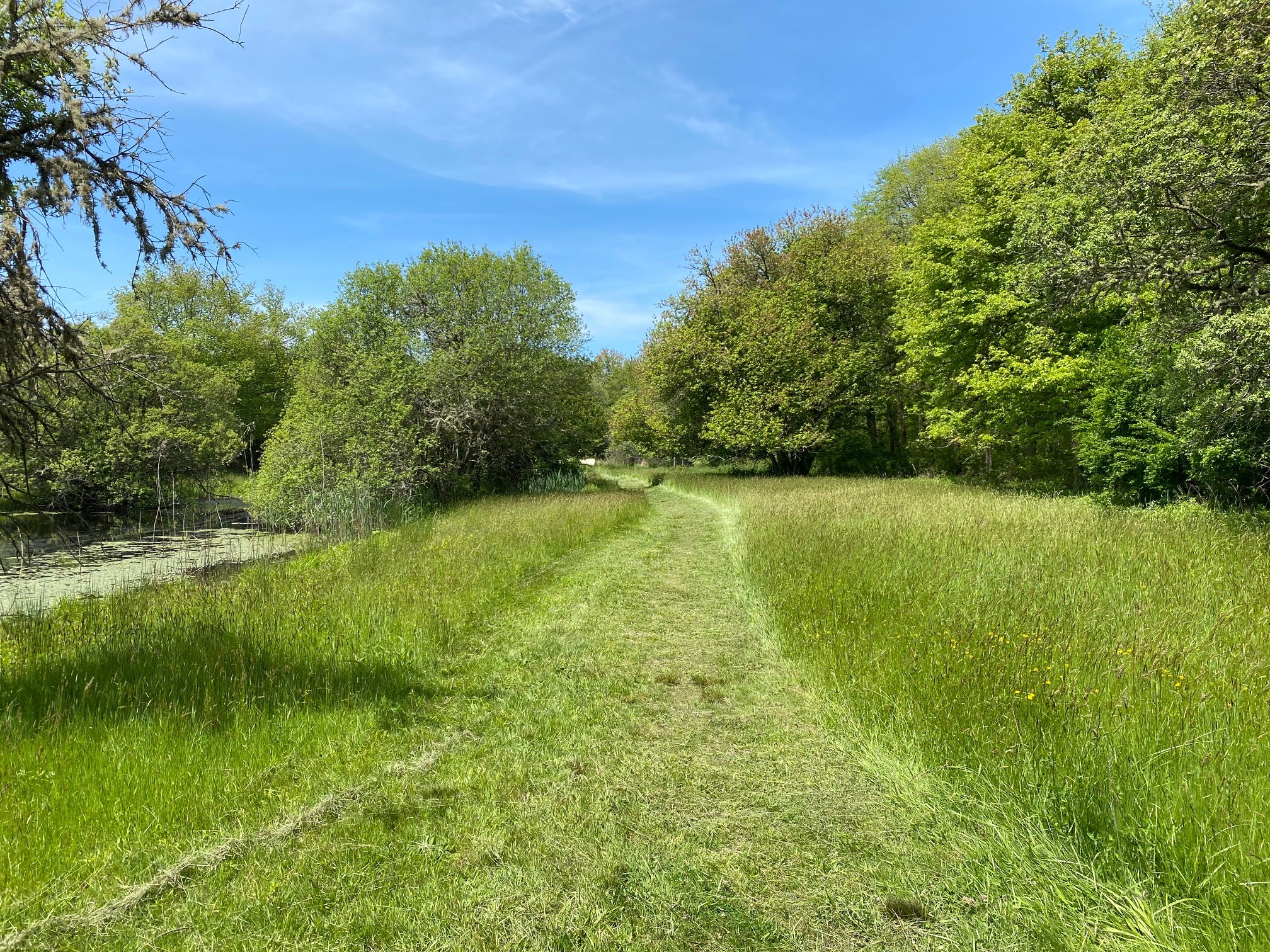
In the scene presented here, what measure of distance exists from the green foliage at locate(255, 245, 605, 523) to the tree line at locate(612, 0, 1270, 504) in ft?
26.0

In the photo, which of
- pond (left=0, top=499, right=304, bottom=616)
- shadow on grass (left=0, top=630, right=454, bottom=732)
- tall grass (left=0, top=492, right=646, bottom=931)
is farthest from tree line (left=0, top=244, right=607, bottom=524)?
shadow on grass (left=0, top=630, right=454, bottom=732)

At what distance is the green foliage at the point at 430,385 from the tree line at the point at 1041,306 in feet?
26.0

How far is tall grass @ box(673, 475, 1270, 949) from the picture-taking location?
244 cm

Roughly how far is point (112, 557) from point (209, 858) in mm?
14164

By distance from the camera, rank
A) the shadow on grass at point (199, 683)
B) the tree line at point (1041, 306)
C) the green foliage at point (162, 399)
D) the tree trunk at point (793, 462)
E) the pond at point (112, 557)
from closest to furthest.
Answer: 1. the shadow on grass at point (199, 683)
2. the green foliage at point (162, 399)
3. the tree line at point (1041, 306)
4. the pond at point (112, 557)
5. the tree trunk at point (793, 462)

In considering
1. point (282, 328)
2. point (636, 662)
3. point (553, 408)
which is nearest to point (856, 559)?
point (636, 662)

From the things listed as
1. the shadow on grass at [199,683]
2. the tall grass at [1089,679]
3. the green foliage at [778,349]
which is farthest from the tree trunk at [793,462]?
the shadow on grass at [199,683]

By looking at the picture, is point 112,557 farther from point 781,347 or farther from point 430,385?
point 781,347

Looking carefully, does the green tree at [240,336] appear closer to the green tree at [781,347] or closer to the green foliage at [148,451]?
the green foliage at [148,451]

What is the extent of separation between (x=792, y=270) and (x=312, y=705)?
28.3 meters

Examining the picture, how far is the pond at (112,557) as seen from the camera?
933cm

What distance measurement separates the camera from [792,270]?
91.5ft

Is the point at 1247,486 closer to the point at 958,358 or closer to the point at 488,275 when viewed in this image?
the point at 958,358

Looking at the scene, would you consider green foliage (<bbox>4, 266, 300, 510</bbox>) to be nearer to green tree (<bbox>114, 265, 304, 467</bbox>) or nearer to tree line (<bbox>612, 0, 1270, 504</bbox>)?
green tree (<bbox>114, 265, 304, 467</bbox>)
